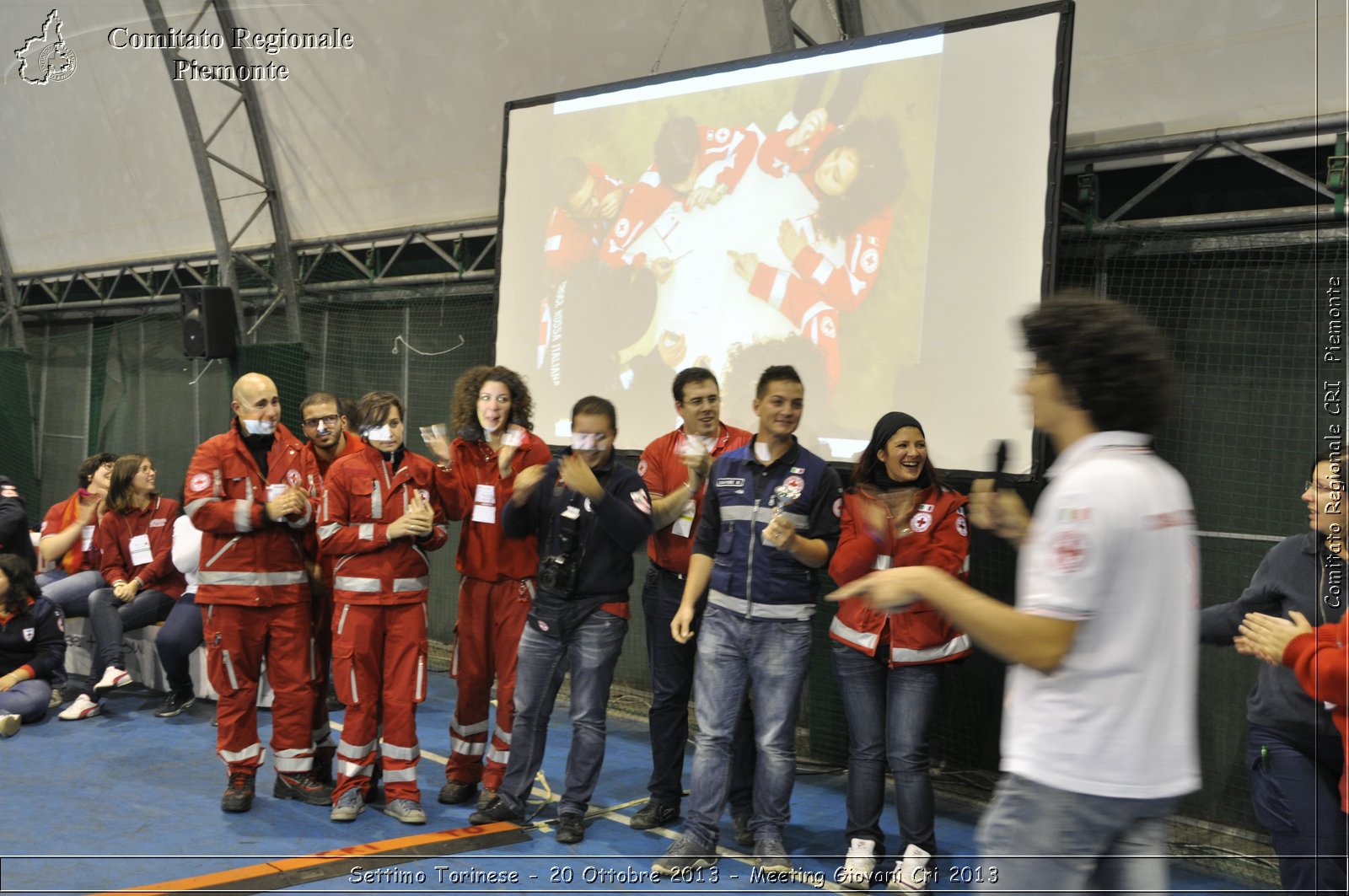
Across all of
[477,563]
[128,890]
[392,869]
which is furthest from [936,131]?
[128,890]

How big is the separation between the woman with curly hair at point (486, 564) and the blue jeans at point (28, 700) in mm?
2687

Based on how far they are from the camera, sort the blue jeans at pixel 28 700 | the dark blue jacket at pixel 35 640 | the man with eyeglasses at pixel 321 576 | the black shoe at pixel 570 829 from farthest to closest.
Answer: the dark blue jacket at pixel 35 640
the blue jeans at pixel 28 700
the man with eyeglasses at pixel 321 576
the black shoe at pixel 570 829

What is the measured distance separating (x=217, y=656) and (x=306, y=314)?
5.46m

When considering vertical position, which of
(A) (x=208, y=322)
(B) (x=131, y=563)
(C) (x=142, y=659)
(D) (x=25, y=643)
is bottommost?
(C) (x=142, y=659)

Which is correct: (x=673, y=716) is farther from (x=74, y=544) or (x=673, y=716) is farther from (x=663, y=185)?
(x=74, y=544)

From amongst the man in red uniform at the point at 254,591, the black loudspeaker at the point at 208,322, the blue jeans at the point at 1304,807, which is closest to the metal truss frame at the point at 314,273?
the black loudspeaker at the point at 208,322

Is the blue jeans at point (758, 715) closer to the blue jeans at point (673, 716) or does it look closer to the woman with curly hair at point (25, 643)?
the blue jeans at point (673, 716)

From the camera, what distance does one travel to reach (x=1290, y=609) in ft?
10.7

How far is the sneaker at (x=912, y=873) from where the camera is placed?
3.82 meters

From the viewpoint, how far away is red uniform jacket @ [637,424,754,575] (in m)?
4.53

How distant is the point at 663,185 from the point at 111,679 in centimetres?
434

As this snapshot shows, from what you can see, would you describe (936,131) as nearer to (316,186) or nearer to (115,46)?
(316,186)

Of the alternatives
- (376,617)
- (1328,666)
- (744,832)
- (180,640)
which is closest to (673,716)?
(744,832)

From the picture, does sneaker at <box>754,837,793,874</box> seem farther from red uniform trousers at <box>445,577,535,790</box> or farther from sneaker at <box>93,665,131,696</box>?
sneaker at <box>93,665,131,696</box>
